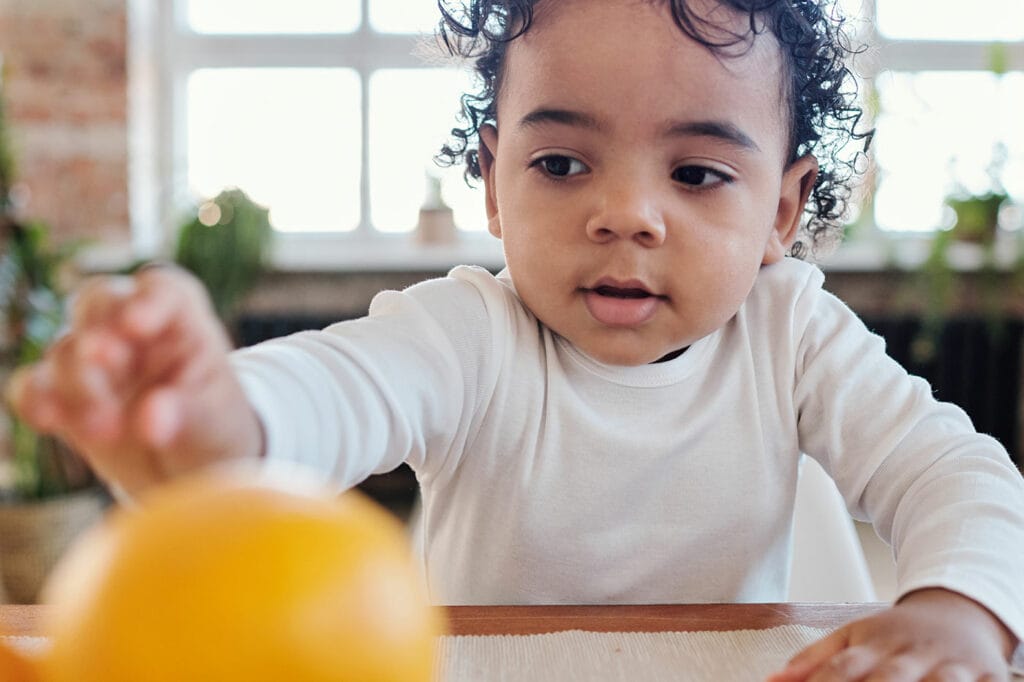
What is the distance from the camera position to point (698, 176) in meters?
0.90

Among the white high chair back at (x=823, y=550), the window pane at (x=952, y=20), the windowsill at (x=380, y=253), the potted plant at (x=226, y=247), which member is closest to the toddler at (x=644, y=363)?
the white high chair back at (x=823, y=550)

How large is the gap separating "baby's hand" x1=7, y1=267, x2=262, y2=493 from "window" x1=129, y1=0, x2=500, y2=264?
3464mm

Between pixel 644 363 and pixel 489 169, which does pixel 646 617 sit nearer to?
pixel 644 363

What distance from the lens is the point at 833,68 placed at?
1135mm

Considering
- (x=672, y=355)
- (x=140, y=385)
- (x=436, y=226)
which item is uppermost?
(x=140, y=385)

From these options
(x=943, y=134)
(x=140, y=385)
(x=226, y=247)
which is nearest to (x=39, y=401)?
(x=140, y=385)

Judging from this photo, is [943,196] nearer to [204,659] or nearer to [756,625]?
[756,625]

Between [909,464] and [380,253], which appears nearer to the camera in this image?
[909,464]

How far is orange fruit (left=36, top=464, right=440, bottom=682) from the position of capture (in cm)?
30

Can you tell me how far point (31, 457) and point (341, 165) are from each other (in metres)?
1.77

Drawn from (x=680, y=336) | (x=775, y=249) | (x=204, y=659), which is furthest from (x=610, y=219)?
(x=204, y=659)

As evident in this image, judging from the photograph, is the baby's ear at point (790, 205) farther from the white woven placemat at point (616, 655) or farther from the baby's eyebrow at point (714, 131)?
the white woven placemat at point (616, 655)

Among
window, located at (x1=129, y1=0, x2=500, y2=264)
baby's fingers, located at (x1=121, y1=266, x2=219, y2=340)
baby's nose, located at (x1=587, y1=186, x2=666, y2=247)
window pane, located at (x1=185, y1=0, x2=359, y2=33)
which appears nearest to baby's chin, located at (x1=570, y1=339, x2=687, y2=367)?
baby's nose, located at (x1=587, y1=186, x2=666, y2=247)

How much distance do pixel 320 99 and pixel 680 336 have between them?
3.33m
